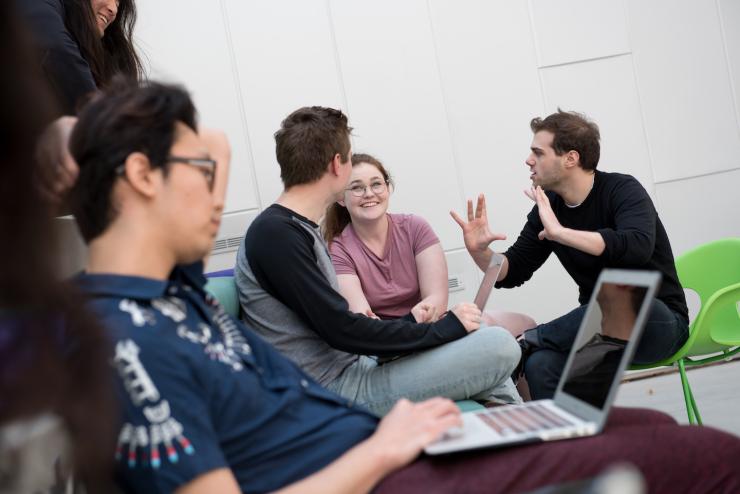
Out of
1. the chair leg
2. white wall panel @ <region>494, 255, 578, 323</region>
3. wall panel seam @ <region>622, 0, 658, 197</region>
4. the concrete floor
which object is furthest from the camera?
wall panel seam @ <region>622, 0, 658, 197</region>

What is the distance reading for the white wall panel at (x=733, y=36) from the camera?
15.0 ft

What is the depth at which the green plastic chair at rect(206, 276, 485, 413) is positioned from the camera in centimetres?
217

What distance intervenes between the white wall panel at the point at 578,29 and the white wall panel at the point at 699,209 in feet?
2.79

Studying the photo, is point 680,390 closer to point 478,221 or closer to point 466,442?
point 478,221

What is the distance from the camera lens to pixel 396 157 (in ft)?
13.9

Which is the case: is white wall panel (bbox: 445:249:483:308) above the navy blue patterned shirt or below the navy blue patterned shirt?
below

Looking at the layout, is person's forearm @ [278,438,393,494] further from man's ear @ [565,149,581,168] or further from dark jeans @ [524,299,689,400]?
man's ear @ [565,149,581,168]

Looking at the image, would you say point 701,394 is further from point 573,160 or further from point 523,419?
point 523,419

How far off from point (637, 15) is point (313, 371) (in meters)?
3.28

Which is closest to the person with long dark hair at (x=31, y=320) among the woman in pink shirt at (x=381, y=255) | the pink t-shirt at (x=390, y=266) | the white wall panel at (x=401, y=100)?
the woman in pink shirt at (x=381, y=255)

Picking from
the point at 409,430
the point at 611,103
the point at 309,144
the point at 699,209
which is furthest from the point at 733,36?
the point at 409,430

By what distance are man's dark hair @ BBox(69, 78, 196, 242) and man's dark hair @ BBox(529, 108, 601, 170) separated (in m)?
2.12

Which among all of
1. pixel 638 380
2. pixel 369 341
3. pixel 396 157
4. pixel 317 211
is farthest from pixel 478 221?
pixel 638 380

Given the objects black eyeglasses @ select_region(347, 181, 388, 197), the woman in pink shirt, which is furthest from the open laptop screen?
black eyeglasses @ select_region(347, 181, 388, 197)
